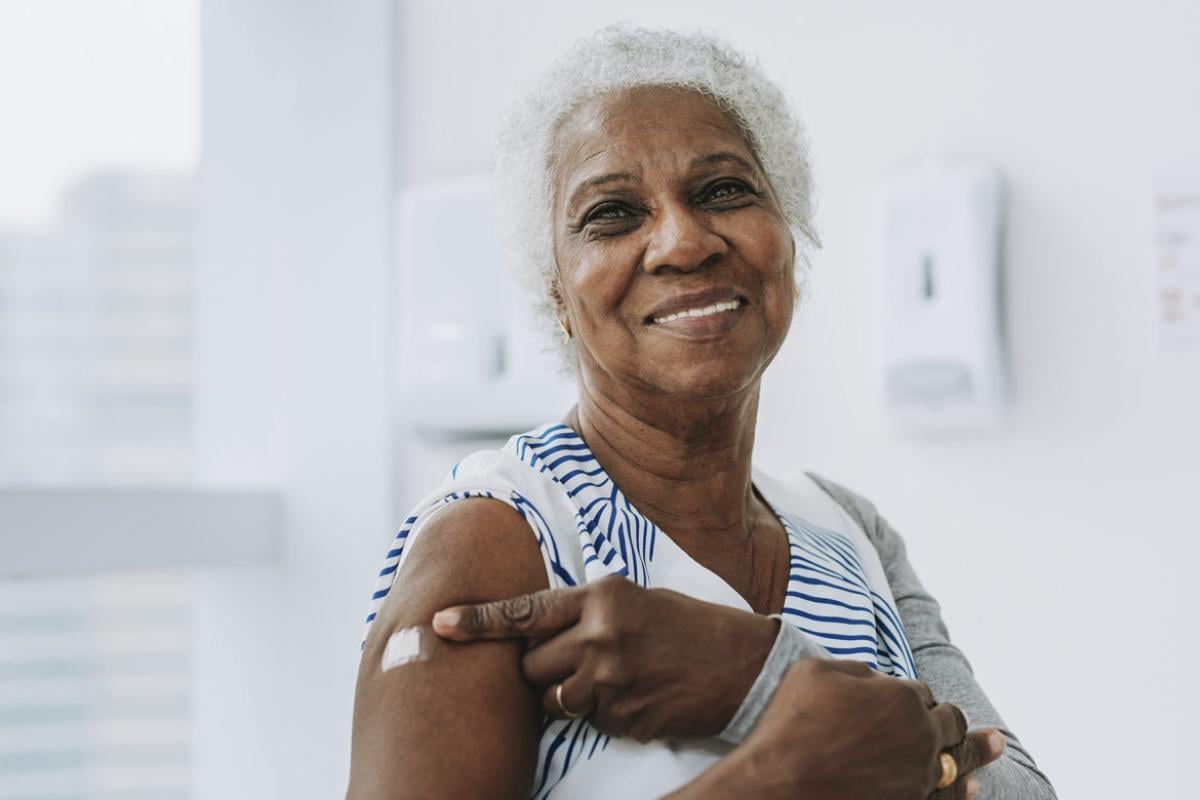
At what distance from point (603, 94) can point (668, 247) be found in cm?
16

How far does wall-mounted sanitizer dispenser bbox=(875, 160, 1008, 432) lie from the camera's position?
1551 millimetres

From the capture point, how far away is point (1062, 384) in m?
1.56

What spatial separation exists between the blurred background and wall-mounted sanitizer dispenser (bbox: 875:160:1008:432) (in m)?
0.03

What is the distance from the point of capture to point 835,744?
0.79 metres

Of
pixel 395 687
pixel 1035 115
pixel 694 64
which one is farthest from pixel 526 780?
pixel 1035 115

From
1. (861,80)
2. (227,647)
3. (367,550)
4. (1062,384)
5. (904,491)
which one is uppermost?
(861,80)

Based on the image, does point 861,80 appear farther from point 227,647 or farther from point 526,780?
point 227,647

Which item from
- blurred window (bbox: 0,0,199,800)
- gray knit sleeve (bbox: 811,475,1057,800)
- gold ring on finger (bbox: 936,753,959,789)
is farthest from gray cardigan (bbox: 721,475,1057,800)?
blurred window (bbox: 0,0,199,800)

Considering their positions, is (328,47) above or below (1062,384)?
above

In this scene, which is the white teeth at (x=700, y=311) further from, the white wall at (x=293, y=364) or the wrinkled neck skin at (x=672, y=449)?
the white wall at (x=293, y=364)

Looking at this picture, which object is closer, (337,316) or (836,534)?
(836,534)

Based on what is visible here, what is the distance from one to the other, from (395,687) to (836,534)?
1.96ft

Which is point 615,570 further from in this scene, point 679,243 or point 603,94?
point 603,94

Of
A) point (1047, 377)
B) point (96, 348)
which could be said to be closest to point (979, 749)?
point (1047, 377)
